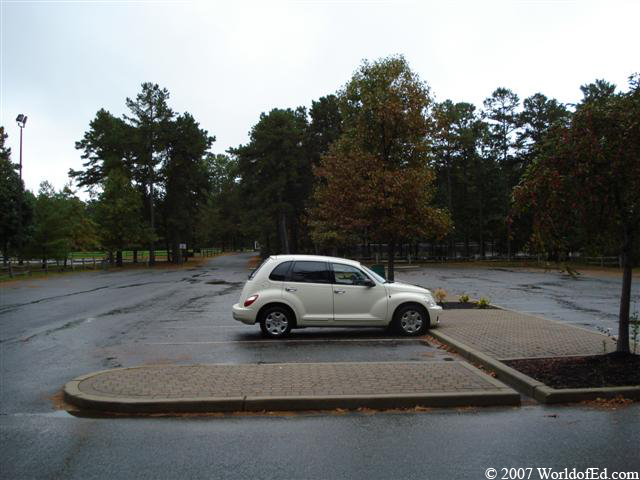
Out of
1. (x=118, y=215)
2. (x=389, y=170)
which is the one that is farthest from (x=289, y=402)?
(x=118, y=215)

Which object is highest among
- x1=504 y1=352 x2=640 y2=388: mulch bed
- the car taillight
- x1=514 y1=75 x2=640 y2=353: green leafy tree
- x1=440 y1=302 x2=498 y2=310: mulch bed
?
x1=514 y1=75 x2=640 y2=353: green leafy tree

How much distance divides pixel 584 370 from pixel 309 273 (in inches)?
222

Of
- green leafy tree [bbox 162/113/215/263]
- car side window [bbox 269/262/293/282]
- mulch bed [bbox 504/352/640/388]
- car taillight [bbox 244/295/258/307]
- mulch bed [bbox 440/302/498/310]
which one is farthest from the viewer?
green leafy tree [bbox 162/113/215/263]

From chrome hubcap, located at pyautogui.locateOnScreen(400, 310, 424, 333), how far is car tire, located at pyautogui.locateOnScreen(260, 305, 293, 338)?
245 cm

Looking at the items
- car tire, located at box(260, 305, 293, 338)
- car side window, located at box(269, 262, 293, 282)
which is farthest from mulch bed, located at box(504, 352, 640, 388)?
car side window, located at box(269, 262, 293, 282)

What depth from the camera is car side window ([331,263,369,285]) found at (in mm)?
11180

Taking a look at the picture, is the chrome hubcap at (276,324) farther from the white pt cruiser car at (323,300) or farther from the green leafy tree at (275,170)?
the green leafy tree at (275,170)

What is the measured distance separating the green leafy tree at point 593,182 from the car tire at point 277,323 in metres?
→ 5.39

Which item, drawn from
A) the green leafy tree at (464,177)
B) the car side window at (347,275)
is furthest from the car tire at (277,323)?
the green leafy tree at (464,177)

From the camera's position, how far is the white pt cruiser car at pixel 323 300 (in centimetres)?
1101

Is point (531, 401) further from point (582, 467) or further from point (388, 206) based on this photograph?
point (388, 206)

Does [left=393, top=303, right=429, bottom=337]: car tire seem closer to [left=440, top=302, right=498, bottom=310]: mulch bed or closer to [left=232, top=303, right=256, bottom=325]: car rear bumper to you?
[left=232, top=303, right=256, bottom=325]: car rear bumper

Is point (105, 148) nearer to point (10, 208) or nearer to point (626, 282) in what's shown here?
point (10, 208)

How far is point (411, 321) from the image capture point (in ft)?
37.3
